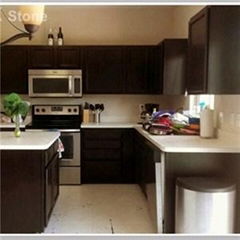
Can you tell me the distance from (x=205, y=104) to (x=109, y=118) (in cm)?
214

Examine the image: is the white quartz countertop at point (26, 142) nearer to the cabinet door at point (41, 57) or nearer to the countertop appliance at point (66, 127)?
the countertop appliance at point (66, 127)

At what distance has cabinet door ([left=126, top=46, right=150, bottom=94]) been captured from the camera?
5500 millimetres

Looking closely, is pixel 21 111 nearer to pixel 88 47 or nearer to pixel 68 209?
pixel 68 209

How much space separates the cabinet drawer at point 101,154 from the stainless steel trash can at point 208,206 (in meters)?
2.54

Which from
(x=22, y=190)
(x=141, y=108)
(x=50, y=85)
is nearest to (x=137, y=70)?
(x=141, y=108)

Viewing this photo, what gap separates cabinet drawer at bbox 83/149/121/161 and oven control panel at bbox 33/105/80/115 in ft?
2.29

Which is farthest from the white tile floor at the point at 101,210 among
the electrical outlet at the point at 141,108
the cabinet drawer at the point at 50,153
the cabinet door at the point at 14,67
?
the cabinet door at the point at 14,67

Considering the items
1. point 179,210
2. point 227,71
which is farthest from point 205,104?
point 179,210

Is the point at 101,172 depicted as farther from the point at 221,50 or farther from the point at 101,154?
the point at 221,50

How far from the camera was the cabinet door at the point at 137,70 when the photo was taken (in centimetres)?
550

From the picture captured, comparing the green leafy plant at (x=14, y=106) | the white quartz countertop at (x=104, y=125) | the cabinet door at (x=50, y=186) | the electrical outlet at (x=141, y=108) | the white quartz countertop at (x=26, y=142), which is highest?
the green leafy plant at (x=14, y=106)

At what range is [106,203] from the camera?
437 centimetres

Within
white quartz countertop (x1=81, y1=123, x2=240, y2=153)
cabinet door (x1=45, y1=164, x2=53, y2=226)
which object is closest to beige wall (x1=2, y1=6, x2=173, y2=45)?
white quartz countertop (x1=81, y1=123, x2=240, y2=153)

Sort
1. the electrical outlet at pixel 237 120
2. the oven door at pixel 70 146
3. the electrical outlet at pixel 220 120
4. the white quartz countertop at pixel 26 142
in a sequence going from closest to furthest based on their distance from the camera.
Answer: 1. the white quartz countertop at pixel 26 142
2. the electrical outlet at pixel 237 120
3. the electrical outlet at pixel 220 120
4. the oven door at pixel 70 146
